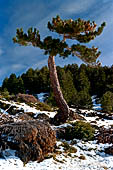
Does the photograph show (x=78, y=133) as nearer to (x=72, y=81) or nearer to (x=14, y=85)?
(x=72, y=81)

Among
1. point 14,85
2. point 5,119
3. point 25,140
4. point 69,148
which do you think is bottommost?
point 69,148

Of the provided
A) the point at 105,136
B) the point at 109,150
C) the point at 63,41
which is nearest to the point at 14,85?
the point at 63,41

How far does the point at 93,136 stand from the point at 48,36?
20.9 ft

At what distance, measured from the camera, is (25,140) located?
584cm

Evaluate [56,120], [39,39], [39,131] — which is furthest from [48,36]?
[39,131]

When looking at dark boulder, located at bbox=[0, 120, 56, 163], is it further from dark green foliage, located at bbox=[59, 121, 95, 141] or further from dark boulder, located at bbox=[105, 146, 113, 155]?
dark boulder, located at bbox=[105, 146, 113, 155]

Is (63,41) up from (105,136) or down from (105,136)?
up

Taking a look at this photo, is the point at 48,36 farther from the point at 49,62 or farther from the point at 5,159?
the point at 5,159

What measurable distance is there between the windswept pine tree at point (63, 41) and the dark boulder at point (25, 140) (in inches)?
199

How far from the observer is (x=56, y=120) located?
36.9 ft

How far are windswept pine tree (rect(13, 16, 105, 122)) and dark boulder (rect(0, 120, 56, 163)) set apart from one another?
5.07m

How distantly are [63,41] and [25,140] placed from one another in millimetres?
7419

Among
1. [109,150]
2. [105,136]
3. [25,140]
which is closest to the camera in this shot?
[25,140]

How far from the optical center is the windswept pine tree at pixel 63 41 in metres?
10.4
